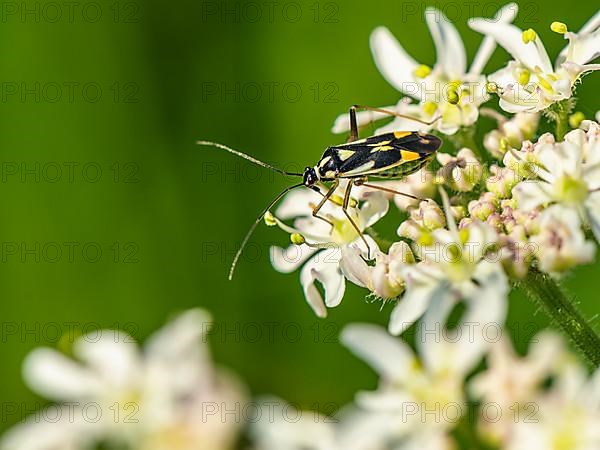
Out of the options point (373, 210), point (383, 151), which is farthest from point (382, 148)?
point (373, 210)

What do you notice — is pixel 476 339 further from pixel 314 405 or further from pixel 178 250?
pixel 178 250

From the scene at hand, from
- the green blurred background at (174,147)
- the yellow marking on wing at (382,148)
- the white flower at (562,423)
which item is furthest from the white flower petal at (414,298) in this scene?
the green blurred background at (174,147)

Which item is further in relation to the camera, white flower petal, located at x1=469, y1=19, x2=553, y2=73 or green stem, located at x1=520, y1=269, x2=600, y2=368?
white flower petal, located at x1=469, y1=19, x2=553, y2=73

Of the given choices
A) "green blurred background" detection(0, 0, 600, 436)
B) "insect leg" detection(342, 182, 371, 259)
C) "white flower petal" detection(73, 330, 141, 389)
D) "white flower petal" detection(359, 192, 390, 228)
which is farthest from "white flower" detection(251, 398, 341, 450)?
"green blurred background" detection(0, 0, 600, 436)

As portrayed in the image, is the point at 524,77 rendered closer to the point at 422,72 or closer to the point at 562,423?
the point at 422,72

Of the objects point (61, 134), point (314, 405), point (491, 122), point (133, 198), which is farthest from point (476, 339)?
point (61, 134)

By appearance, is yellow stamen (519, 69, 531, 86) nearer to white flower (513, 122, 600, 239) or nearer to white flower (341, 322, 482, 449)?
white flower (513, 122, 600, 239)
